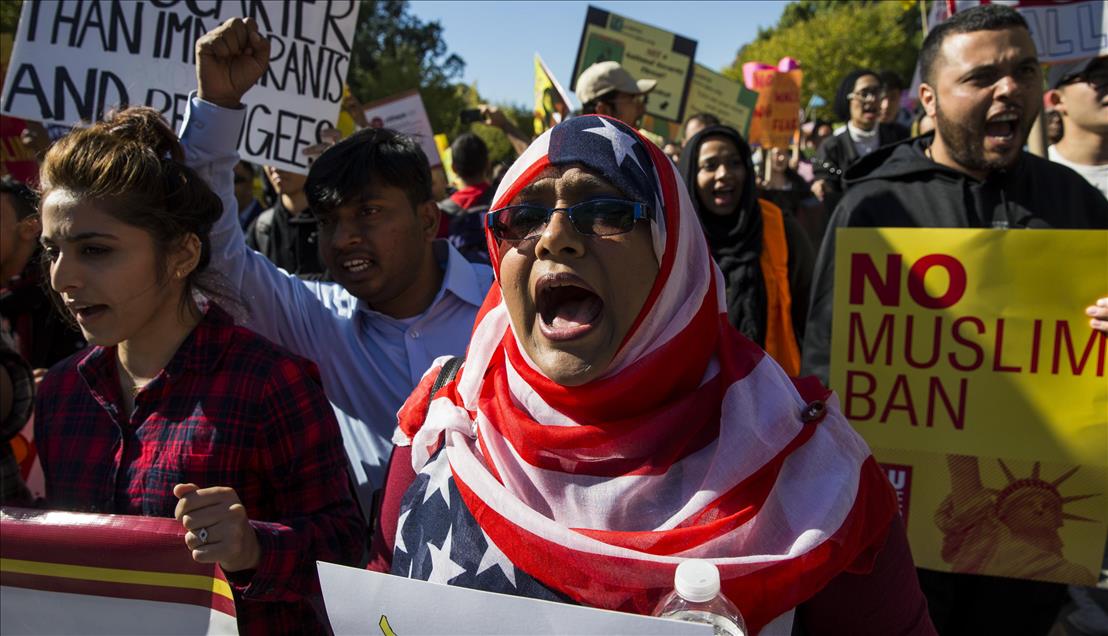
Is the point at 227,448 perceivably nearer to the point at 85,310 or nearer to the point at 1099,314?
the point at 85,310

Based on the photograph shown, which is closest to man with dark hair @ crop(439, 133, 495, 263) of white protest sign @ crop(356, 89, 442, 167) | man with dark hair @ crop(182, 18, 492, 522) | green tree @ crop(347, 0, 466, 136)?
white protest sign @ crop(356, 89, 442, 167)

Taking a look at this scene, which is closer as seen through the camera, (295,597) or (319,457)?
(295,597)

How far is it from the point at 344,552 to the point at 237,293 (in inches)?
33.1

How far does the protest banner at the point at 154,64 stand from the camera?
10.2ft

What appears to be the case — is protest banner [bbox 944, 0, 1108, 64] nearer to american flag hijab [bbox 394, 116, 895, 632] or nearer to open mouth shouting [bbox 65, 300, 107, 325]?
american flag hijab [bbox 394, 116, 895, 632]

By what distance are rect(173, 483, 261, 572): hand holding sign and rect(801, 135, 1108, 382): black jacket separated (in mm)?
1832

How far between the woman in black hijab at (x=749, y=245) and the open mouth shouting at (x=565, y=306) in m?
2.58

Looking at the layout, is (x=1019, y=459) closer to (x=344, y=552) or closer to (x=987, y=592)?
(x=987, y=592)

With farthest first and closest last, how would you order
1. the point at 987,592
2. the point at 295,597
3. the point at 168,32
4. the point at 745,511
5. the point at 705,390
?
the point at 168,32
the point at 987,592
the point at 295,597
the point at 705,390
the point at 745,511

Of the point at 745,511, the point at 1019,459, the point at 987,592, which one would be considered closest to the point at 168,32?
the point at 745,511

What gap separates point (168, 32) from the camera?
3.24m

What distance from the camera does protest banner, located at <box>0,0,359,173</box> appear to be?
309 centimetres

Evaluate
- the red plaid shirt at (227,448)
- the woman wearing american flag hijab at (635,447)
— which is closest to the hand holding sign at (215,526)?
the red plaid shirt at (227,448)

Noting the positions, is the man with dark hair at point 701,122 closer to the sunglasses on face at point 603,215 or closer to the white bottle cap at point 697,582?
the sunglasses on face at point 603,215
